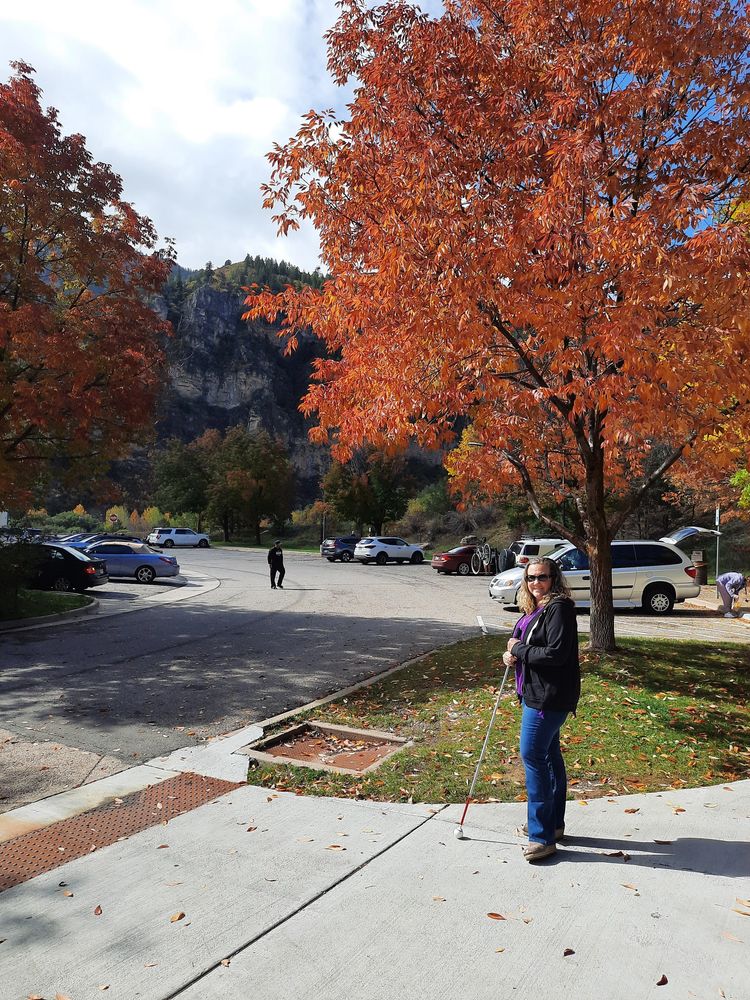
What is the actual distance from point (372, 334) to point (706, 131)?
4004mm

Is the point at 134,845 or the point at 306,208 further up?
the point at 306,208

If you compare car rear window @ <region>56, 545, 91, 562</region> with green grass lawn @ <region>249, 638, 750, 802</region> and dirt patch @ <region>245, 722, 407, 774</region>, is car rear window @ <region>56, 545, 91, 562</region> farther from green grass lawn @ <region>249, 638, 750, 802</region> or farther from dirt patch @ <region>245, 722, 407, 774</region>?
dirt patch @ <region>245, 722, 407, 774</region>

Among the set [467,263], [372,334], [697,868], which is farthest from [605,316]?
[697,868]

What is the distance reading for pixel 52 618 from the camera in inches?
604

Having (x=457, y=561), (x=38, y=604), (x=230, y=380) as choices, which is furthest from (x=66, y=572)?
(x=230, y=380)

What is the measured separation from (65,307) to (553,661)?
13.2 m

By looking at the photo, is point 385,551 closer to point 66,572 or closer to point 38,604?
point 66,572

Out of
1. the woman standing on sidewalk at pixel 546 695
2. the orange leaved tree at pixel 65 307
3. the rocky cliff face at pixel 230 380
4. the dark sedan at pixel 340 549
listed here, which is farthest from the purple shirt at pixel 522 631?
the rocky cliff face at pixel 230 380

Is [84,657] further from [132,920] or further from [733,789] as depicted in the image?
[733,789]

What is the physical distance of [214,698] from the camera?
8.42 metres

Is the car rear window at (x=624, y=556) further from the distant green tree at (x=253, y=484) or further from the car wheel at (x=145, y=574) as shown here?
the distant green tree at (x=253, y=484)

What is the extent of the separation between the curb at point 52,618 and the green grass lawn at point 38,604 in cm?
20

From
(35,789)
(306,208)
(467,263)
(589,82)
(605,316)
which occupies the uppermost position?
(589,82)

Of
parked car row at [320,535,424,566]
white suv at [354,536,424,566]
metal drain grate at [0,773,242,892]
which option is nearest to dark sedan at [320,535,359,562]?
parked car row at [320,535,424,566]
